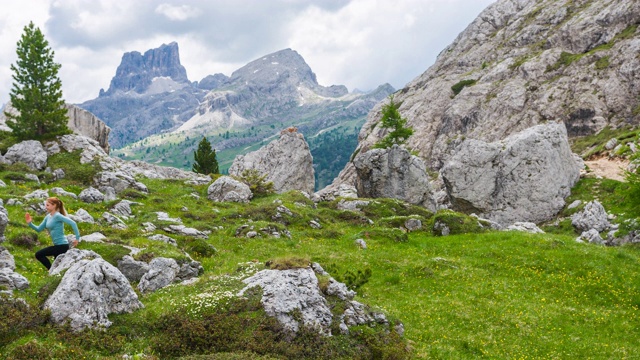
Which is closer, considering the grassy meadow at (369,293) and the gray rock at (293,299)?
the grassy meadow at (369,293)

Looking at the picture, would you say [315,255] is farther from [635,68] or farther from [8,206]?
[635,68]

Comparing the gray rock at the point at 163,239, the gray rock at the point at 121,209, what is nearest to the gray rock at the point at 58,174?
the gray rock at the point at 121,209

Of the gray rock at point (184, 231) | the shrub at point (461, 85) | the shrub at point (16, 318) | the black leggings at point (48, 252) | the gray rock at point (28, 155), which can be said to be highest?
the shrub at point (461, 85)

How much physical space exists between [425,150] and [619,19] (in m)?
72.2

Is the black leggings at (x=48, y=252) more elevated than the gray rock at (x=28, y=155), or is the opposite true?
the gray rock at (x=28, y=155)

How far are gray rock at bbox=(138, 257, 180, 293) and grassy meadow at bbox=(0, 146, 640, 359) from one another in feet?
4.83

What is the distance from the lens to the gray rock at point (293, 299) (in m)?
14.3

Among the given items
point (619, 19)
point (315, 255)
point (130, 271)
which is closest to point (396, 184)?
point (315, 255)

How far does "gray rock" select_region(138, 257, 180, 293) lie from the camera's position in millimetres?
18750

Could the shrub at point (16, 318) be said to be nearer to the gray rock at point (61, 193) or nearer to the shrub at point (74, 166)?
the gray rock at point (61, 193)

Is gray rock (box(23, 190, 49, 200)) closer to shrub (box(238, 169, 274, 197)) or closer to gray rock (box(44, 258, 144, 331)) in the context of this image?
gray rock (box(44, 258, 144, 331))

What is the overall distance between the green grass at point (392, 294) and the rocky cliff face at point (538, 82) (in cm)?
6538

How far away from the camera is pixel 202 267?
23.2m

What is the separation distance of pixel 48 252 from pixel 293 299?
39.1 feet
